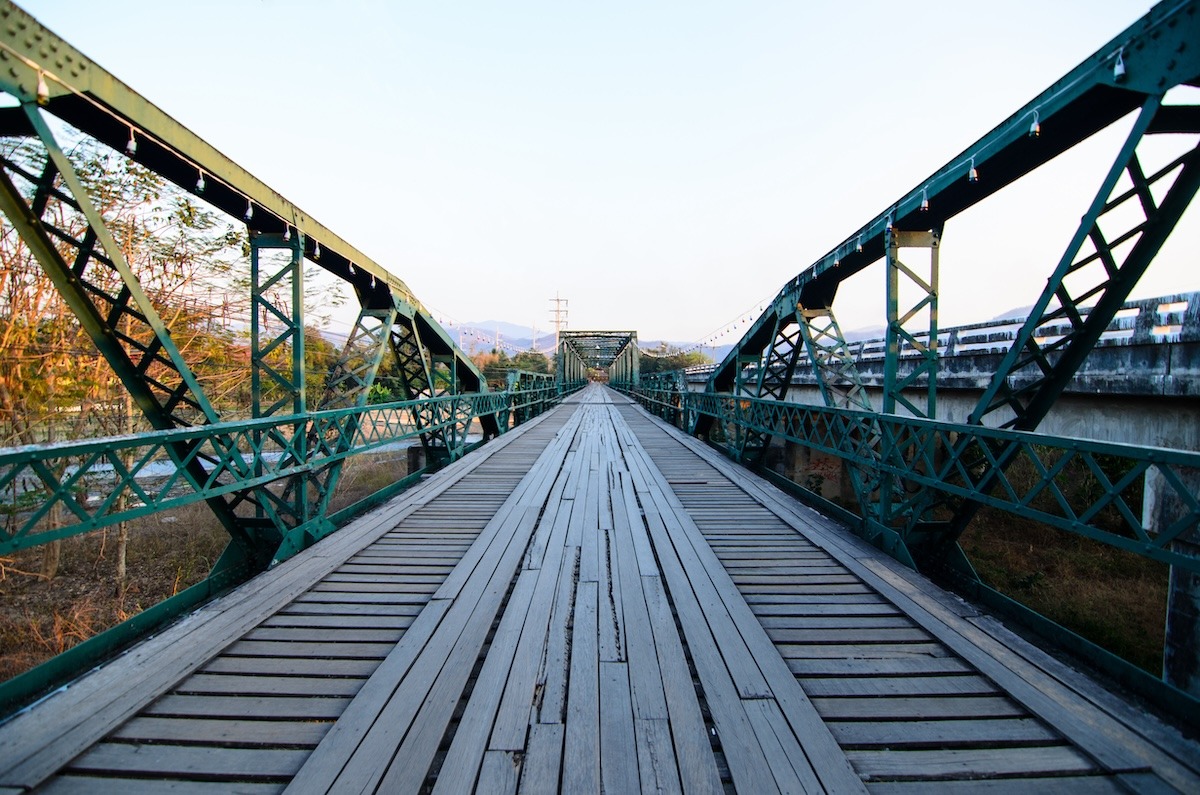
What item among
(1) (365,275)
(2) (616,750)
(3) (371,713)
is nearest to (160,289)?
(1) (365,275)

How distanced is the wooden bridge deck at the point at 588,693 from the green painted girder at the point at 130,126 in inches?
143

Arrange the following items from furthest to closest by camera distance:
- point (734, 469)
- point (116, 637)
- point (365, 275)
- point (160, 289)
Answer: point (160, 289), point (734, 469), point (365, 275), point (116, 637)

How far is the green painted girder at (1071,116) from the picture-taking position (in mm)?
2939

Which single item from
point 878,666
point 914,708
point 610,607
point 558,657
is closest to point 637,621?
point 610,607

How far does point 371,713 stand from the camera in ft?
7.95

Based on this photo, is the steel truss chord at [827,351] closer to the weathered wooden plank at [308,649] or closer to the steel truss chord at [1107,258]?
the steel truss chord at [1107,258]

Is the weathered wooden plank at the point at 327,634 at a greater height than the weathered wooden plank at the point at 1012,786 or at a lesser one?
greater

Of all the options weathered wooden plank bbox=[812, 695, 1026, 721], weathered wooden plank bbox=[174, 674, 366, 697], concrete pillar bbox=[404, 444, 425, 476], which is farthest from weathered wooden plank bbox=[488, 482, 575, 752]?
concrete pillar bbox=[404, 444, 425, 476]

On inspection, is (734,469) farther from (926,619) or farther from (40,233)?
(40,233)

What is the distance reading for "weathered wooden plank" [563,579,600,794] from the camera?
2.07 meters

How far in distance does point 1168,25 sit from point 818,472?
1379 centimetres

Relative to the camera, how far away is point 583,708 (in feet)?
8.13

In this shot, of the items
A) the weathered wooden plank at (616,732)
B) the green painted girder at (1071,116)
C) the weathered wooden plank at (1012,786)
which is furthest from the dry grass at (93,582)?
the green painted girder at (1071,116)

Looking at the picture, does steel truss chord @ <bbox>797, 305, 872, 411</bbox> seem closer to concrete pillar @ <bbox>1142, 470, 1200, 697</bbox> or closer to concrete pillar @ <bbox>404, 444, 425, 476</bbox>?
concrete pillar @ <bbox>1142, 470, 1200, 697</bbox>
